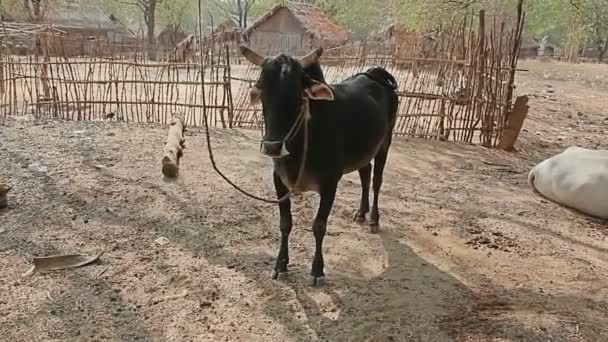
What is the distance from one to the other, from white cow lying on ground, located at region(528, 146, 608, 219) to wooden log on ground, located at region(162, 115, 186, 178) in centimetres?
374

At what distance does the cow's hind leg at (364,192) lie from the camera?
15.3ft

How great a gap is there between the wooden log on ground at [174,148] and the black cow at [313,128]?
215 centimetres

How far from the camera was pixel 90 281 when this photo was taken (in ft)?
11.8

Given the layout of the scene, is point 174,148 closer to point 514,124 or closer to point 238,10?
point 514,124

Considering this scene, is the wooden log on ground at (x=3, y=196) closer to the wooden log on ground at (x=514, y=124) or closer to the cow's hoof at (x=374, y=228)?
the cow's hoof at (x=374, y=228)

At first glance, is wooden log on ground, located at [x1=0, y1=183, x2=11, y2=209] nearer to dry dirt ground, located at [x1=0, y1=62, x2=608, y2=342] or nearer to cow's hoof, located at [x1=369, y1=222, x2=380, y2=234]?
dry dirt ground, located at [x1=0, y1=62, x2=608, y2=342]

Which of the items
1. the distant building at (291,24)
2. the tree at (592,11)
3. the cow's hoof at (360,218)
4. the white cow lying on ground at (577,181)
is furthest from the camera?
the distant building at (291,24)

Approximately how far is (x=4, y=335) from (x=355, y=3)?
32.8 metres

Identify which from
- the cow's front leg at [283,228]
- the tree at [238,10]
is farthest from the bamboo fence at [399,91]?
the tree at [238,10]

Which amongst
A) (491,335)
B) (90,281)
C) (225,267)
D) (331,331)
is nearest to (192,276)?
(225,267)

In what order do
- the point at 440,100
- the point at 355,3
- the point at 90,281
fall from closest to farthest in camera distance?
the point at 90,281 < the point at 440,100 < the point at 355,3

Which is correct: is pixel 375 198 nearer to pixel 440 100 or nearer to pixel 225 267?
pixel 225 267

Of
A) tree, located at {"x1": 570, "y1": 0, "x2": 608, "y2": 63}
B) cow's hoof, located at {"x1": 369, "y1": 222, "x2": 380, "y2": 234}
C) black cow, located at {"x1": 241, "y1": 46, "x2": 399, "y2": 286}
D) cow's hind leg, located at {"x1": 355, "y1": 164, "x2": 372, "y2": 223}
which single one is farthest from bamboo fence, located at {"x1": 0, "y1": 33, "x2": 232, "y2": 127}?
tree, located at {"x1": 570, "y1": 0, "x2": 608, "y2": 63}

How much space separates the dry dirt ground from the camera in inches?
126
